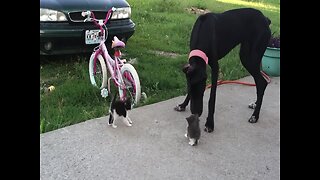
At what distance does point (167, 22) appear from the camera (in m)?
8.82

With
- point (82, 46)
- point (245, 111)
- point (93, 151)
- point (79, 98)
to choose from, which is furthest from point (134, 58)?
point (93, 151)

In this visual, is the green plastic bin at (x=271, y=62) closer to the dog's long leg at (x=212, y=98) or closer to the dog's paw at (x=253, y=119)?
the dog's paw at (x=253, y=119)

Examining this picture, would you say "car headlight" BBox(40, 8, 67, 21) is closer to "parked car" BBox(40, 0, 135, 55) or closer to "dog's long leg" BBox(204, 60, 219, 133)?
"parked car" BBox(40, 0, 135, 55)

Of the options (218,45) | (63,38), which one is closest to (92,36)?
(63,38)

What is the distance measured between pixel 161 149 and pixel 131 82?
110 cm

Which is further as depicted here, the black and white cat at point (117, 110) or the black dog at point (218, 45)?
the black and white cat at point (117, 110)

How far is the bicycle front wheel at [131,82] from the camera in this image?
4129mm

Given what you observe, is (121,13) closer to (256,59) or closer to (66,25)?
(66,25)

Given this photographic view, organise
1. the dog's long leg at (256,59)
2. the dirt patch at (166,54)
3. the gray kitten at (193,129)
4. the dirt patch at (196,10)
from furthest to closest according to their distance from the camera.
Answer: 1. the dirt patch at (196,10)
2. the dirt patch at (166,54)
3. the dog's long leg at (256,59)
4. the gray kitten at (193,129)

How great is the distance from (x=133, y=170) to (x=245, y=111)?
1.94 meters

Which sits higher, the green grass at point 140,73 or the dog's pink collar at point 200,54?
the dog's pink collar at point 200,54

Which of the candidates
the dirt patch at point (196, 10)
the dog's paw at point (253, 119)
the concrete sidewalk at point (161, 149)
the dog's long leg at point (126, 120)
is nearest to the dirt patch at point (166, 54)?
the concrete sidewalk at point (161, 149)

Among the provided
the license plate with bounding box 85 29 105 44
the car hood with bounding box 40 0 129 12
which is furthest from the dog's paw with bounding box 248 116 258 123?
the car hood with bounding box 40 0 129 12
